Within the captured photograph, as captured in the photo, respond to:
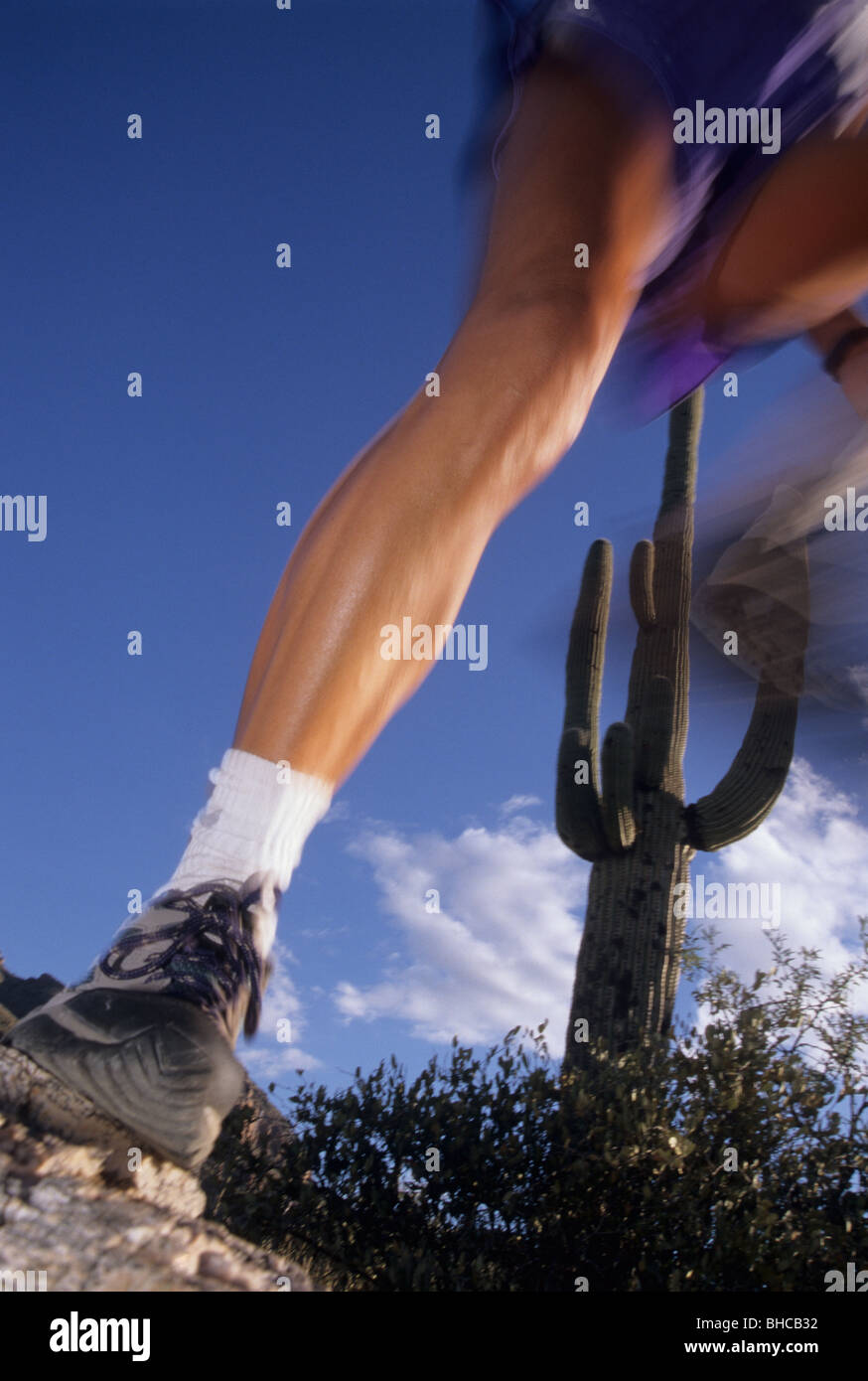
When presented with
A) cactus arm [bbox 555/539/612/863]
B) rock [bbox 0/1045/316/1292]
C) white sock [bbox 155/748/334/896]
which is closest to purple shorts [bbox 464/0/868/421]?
white sock [bbox 155/748/334/896]

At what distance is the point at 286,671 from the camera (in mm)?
764

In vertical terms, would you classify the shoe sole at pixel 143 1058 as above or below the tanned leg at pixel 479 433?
below

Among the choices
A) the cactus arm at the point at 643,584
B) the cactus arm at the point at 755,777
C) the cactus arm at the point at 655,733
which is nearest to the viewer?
the cactus arm at the point at 755,777

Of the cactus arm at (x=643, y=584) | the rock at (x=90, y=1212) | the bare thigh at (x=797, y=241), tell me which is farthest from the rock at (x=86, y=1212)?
the cactus arm at (x=643, y=584)

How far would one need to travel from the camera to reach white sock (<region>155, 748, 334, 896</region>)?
0.75 m

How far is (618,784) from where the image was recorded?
348 cm

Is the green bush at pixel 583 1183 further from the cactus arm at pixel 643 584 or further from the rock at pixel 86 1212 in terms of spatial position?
the cactus arm at pixel 643 584

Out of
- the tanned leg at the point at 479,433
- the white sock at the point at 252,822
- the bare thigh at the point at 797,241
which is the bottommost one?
the white sock at the point at 252,822

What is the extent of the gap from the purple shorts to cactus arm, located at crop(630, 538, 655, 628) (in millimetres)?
2719

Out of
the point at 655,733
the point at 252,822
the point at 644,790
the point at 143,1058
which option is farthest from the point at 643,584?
the point at 143,1058

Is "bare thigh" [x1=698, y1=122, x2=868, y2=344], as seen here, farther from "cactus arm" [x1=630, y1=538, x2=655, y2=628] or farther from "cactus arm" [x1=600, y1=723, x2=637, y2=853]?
"cactus arm" [x1=630, y1=538, x2=655, y2=628]

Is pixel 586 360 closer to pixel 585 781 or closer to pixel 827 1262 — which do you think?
pixel 827 1262

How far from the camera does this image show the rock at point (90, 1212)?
0.71m

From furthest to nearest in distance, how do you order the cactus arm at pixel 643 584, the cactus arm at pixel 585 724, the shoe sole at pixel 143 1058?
the cactus arm at pixel 643 584 < the cactus arm at pixel 585 724 < the shoe sole at pixel 143 1058
